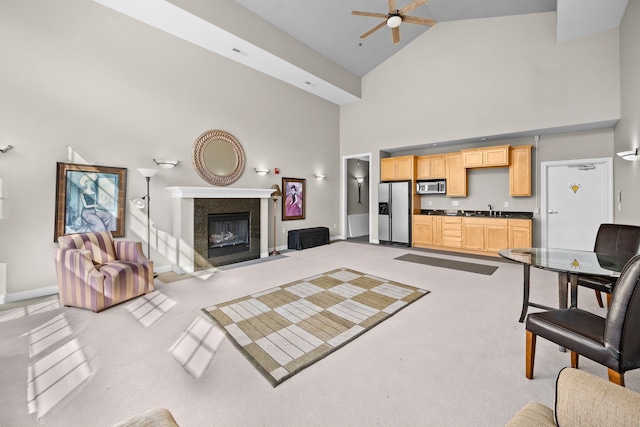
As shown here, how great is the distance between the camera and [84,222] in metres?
3.97

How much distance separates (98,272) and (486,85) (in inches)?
305

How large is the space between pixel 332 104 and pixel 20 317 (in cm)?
795

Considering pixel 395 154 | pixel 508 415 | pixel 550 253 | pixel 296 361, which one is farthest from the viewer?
pixel 395 154

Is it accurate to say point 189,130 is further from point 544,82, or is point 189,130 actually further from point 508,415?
point 544,82

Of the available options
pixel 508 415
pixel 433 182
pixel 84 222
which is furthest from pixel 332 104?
pixel 508 415

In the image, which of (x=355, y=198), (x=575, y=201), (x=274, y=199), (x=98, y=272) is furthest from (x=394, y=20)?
(x=355, y=198)

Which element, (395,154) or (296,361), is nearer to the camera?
(296,361)

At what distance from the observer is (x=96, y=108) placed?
407 centimetres

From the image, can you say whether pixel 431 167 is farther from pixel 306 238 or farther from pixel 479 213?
pixel 306 238

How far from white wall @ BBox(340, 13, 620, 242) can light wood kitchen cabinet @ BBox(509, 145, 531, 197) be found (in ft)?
1.64

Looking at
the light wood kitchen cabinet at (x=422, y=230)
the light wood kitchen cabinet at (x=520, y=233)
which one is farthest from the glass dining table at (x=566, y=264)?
the light wood kitchen cabinet at (x=422, y=230)

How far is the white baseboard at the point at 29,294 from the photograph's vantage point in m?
3.41

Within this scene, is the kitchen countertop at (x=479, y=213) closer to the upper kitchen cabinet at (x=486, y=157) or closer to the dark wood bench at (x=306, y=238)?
the upper kitchen cabinet at (x=486, y=157)

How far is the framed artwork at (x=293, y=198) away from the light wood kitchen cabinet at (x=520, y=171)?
493 centimetres
